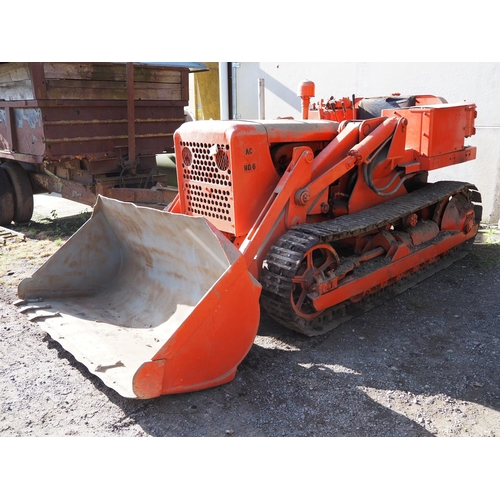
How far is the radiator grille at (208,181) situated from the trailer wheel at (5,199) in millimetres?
4616

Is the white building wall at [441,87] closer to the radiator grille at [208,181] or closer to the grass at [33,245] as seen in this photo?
the grass at [33,245]

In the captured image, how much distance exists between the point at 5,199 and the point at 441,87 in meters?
6.62

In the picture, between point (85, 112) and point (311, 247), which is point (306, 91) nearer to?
point (311, 247)

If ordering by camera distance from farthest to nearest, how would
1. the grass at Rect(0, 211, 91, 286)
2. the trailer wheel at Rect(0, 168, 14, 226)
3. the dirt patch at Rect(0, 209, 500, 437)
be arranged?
the trailer wheel at Rect(0, 168, 14, 226), the grass at Rect(0, 211, 91, 286), the dirt patch at Rect(0, 209, 500, 437)

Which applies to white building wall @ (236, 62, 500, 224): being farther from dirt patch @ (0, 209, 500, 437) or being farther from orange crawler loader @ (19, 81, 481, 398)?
dirt patch @ (0, 209, 500, 437)

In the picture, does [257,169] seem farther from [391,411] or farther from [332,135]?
[391,411]

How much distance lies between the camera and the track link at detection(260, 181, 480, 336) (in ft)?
13.1

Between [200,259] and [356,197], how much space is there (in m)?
1.69

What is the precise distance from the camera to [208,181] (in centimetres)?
446

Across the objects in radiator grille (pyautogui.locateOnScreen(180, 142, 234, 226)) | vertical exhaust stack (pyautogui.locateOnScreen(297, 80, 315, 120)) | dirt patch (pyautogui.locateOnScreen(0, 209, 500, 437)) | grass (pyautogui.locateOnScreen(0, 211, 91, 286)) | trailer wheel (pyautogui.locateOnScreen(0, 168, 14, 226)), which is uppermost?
vertical exhaust stack (pyautogui.locateOnScreen(297, 80, 315, 120))

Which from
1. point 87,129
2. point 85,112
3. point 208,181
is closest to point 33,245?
point 87,129

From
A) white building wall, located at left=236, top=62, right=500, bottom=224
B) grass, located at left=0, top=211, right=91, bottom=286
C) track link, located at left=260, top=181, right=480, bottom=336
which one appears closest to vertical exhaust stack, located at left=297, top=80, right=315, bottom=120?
track link, located at left=260, top=181, right=480, bottom=336

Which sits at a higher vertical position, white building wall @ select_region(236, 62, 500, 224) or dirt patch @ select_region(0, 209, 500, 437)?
white building wall @ select_region(236, 62, 500, 224)

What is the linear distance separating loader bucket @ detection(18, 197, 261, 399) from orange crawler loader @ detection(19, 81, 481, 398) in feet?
0.03
